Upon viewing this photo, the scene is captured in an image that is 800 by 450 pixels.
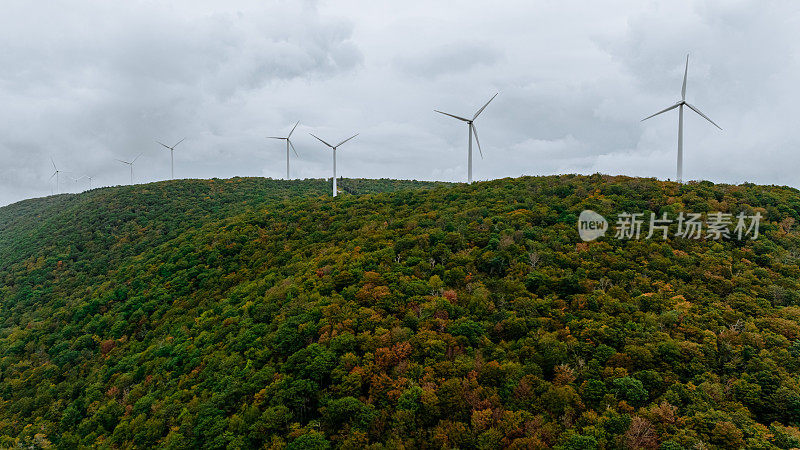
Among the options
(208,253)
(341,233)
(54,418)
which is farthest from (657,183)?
(54,418)

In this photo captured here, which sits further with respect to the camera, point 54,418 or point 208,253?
point 208,253

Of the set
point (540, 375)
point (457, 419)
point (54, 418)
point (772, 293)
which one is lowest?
point (54, 418)

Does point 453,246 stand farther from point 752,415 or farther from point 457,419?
point 752,415

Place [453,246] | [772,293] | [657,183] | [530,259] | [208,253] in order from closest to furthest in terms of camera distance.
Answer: [772,293] → [530,259] → [453,246] → [657,183] → [208,253]

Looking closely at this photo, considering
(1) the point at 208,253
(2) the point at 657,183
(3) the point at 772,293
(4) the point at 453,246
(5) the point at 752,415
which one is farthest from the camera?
(1) the point at 208,253

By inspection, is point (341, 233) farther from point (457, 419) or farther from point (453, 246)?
point (457, 419)

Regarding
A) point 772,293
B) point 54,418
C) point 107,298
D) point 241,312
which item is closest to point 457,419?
point 241,312

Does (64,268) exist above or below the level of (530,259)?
below
